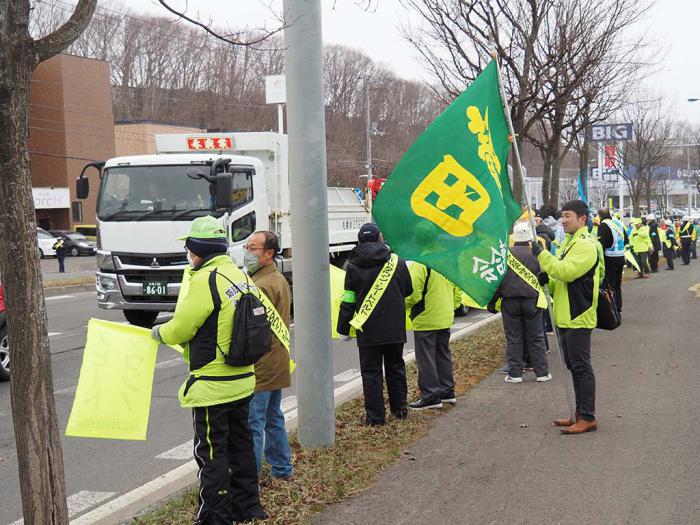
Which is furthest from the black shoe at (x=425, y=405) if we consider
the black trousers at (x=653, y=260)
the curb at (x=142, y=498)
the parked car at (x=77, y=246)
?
the parked car at (x=77, y=246)

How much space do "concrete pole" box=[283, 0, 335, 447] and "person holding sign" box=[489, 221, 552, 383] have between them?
11.0 feet

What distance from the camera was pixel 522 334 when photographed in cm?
950

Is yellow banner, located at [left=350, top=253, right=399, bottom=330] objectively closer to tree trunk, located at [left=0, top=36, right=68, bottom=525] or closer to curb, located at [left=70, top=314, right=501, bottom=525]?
curb, located at [left=70, top=314, right=501, bottom=525]

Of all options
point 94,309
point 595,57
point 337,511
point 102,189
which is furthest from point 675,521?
point 94,309

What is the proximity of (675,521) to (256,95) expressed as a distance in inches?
2649

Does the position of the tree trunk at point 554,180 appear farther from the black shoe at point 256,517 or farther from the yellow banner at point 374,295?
the black shoe at point 256,517

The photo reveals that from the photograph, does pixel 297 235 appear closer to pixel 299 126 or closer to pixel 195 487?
pixel 299 126

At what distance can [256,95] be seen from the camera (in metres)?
69.9

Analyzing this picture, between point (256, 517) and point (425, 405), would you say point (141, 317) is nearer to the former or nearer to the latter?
point (425, 405)

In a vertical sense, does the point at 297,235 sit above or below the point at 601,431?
above

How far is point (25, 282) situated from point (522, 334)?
6.51 meters

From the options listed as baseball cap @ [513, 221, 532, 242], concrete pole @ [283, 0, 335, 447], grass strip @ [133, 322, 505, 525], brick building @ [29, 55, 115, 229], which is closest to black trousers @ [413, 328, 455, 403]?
grass strip @ [133, 322, 505, 525]

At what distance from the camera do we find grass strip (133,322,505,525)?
5.30 meters

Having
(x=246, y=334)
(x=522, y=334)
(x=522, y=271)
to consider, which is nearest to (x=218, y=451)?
(x=246, y=334)
